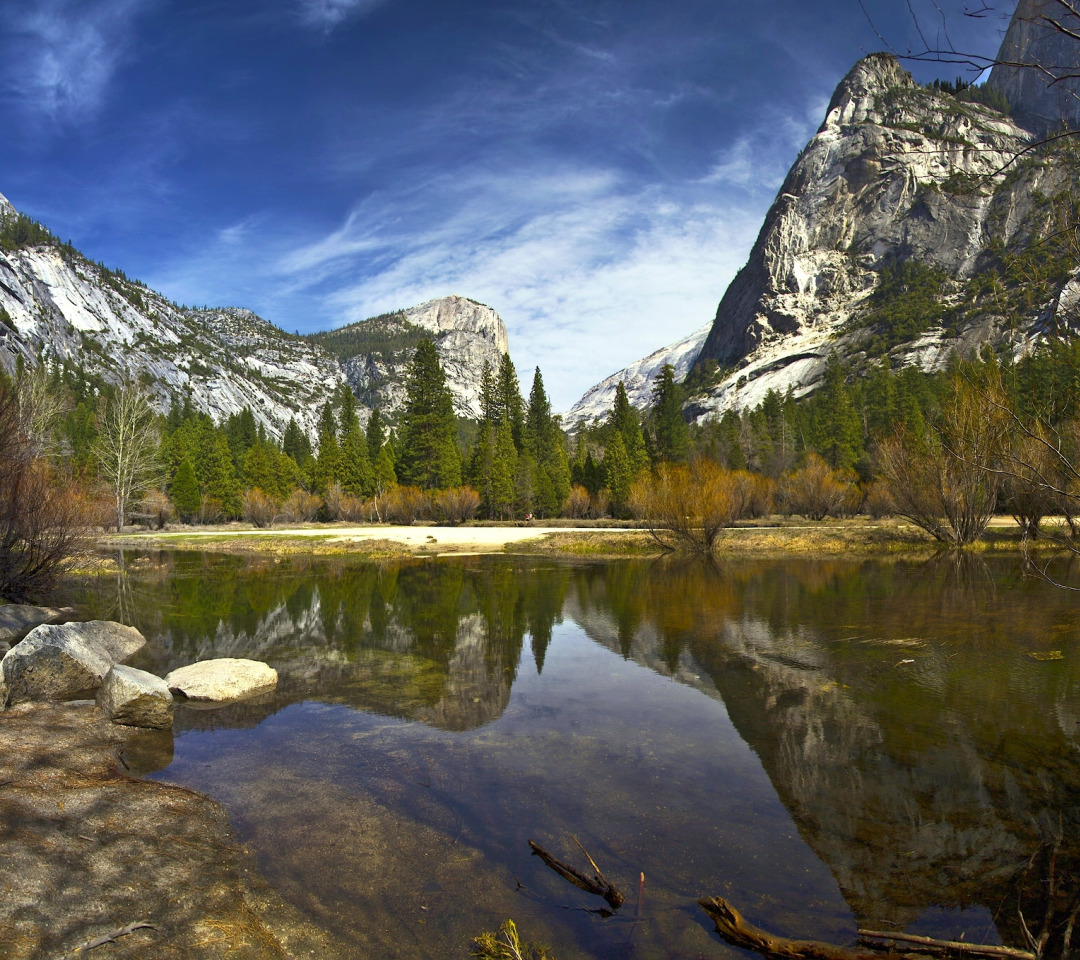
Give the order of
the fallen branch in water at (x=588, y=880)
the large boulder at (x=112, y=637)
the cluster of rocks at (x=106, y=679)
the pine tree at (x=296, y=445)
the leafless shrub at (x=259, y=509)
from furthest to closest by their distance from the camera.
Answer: the pine tree at (x=296, y=445), the leafless shrub at (x=259, y=509), the large boulder at (x=112, y=637), the cluster of rocks at (x=106, y=679), the fallen branch in water at (x=588, y=880)

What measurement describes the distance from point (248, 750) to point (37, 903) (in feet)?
13.3

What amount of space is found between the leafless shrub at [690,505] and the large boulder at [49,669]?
27.0 meters

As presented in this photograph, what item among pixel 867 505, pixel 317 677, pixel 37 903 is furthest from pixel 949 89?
pixel 867 505

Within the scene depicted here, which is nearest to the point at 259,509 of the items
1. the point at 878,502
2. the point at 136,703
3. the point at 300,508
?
the point at 300,508

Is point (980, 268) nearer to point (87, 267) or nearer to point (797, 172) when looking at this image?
point (797, 172)

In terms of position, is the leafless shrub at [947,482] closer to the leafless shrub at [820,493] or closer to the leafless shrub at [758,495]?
the leafless shrub at [820,493]

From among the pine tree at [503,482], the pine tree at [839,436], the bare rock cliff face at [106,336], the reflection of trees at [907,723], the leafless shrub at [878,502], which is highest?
the bare rock cliff face at [106,336]

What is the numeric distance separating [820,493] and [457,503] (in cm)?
3165

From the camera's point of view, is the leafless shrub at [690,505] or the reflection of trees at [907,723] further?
the leafless shrub at [690,505]

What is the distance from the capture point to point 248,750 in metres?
8.38

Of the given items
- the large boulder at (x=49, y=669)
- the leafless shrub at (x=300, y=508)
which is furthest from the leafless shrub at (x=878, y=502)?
the leafless shrub at (x=300, y=508)

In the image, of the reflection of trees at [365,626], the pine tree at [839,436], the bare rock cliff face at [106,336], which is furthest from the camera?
the bare rock cliff face at [106,336]

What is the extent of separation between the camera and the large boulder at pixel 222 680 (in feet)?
34.4

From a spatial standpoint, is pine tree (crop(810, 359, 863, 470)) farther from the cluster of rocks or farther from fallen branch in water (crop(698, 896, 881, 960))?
fallen branch in water (crop(698, 896, 881, 960))
